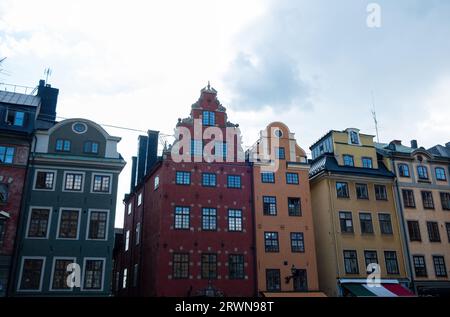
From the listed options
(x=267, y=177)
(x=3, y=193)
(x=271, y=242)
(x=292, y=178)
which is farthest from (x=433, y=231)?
(x=3, y=193)

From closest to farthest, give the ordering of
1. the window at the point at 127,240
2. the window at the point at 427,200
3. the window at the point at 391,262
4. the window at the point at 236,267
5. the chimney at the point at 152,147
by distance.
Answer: the window at the point at 236,267 < the window at the point at 391,262 < the window at the point at 427,200 < the chimney at the point at 152,147 < the window at the point at 127,240

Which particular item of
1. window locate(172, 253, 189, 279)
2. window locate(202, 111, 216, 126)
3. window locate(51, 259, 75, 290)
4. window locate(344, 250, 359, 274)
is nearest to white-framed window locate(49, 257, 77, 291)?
window locate(51, 259, 75, 290)

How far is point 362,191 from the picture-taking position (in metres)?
38.7

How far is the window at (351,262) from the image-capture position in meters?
35.2

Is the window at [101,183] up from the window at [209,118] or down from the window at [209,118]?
down

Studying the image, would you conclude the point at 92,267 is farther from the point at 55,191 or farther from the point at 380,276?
the point at 380,276

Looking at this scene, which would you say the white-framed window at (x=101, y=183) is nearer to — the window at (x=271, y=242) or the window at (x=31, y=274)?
the window at (x=31, y=274)

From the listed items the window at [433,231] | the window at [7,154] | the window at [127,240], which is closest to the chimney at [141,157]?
the window at [127,240]

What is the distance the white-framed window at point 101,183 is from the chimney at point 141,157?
9.60m

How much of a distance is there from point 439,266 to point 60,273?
3216 centimetres

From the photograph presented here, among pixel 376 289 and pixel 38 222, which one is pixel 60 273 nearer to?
pixel 38 222

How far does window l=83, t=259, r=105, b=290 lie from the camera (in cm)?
2891
